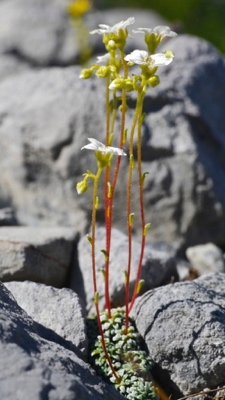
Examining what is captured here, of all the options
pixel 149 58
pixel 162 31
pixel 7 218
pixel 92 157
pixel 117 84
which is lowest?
pixel 7 218

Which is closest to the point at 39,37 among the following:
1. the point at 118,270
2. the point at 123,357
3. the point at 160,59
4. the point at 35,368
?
the point at 118,270

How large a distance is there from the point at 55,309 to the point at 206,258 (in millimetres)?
1562

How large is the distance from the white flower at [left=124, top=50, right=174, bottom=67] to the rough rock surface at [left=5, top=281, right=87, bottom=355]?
125 centimetres

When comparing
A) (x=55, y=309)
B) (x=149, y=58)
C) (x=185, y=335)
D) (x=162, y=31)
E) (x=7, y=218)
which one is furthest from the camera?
(x=7, y=218)

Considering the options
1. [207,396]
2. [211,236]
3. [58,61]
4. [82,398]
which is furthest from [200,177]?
[58,61]

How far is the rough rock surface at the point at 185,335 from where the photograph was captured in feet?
10.4

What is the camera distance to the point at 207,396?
10.1ft

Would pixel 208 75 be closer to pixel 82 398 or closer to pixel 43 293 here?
pixel 43 293

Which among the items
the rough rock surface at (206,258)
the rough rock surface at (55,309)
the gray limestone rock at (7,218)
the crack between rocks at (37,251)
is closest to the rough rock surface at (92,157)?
the rough rock surface at (206,258)

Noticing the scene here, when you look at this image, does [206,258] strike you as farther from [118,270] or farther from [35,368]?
[35,368]

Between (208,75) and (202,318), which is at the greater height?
(208,75)

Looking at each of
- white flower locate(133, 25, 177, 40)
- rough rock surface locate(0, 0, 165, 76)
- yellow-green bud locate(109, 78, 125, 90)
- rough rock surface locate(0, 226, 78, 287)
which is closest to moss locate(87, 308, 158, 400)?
rough rock surface locate(0, 226, 78, 287)

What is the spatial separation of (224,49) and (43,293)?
7952 millimetres

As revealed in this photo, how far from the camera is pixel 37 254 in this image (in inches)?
154
